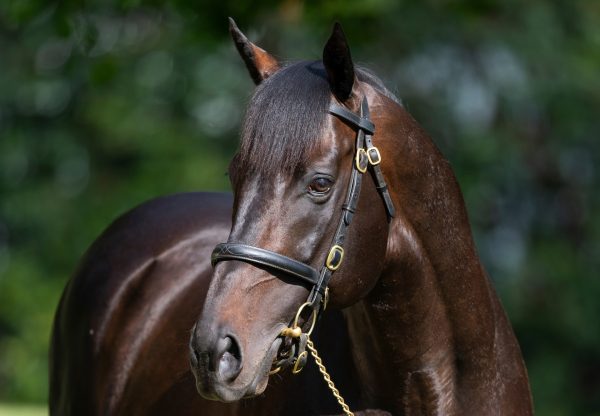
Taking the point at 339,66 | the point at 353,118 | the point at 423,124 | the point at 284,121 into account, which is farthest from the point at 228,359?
the point at 423,124

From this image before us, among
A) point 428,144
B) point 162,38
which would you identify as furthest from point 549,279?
point 428,144

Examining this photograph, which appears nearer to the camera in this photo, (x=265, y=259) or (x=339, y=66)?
(x=265, y=259)

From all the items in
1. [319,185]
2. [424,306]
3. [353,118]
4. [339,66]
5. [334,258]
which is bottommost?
[424,306]

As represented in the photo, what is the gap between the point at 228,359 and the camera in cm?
272

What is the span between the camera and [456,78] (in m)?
16.8

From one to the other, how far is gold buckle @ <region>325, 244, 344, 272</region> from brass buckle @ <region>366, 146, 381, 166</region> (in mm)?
288

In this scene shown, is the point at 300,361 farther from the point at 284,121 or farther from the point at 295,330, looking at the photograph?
the point at 284,121

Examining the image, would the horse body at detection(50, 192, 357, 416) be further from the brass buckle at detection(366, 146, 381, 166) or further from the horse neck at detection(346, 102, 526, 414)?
the brass buckle at detection(366, 146, 381, 166)

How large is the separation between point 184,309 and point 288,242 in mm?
1658

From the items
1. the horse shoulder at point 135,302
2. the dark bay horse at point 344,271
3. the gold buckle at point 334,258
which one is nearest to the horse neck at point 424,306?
the dark bay horse at point 344,271

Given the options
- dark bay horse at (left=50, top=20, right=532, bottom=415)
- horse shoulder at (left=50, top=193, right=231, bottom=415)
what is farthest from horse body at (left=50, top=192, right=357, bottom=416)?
dark bay horse at (left=50, top=20, right=532, bottom=415)

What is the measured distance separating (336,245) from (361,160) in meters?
0.27

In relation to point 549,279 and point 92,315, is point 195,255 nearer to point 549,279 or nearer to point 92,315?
point 92,315

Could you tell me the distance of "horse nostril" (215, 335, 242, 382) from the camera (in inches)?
106
